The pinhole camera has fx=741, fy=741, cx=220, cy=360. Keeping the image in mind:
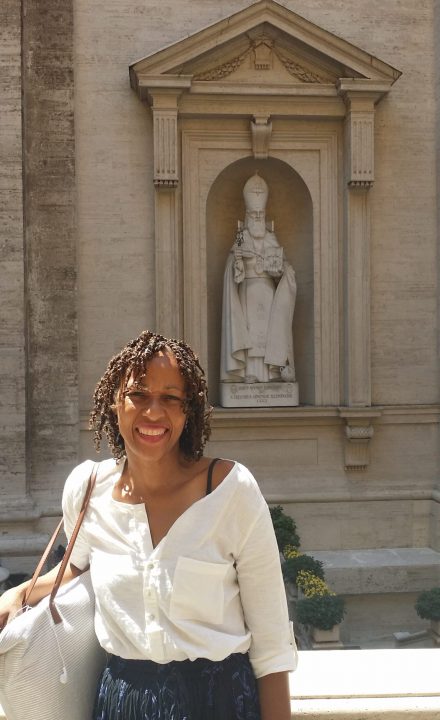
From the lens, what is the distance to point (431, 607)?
24.6ft

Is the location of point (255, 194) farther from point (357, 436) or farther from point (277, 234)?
point (357, 436)

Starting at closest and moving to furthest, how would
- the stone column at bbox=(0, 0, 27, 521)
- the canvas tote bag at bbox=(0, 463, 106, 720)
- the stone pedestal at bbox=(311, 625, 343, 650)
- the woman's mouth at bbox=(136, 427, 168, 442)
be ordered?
1. the canvas tote bag at bbox=(0, 463, 106, 720)
2. the woman's mouth at bbox=(136, 427, 168, 442)
3. the stone pedestal at bbox=(311, 625, 343, 650)
4. the stone column at bbox=(0, 0, 27, 521)

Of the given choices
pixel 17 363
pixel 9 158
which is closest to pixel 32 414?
pixel 17 363

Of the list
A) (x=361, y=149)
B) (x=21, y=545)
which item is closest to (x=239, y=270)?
(x=361, y=149)

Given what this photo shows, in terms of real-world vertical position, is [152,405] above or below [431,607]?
above

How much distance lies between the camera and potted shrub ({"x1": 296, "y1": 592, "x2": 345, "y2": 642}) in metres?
7.21

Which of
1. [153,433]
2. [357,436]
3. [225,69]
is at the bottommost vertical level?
[357,436]

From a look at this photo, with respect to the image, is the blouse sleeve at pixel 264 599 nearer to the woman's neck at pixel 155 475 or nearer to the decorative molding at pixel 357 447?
the woman's neck at pixel 155 475

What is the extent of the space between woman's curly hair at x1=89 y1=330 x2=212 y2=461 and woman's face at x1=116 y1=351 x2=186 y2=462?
0.08 feet

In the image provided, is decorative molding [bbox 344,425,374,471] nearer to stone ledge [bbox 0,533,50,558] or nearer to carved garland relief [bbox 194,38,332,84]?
stone ledge [bbox 0,533,50,558]

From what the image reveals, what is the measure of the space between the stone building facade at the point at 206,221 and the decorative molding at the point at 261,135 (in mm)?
→ 33

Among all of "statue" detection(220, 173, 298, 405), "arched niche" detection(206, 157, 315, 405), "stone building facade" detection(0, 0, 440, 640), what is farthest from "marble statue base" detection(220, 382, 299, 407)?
"arched niche" detection(206, 157, 315, 405)

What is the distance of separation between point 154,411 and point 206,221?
27.3 ft

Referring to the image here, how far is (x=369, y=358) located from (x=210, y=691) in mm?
8113
